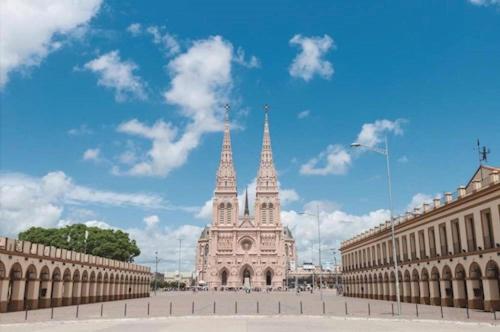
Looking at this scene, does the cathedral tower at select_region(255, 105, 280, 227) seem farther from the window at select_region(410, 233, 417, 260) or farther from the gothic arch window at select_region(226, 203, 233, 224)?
the window at select_region(410, 233, 417, 260)

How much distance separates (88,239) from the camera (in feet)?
273

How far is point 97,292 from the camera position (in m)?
54.8

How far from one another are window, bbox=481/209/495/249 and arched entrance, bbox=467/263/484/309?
2.24 m

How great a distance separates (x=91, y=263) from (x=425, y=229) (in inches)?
1390

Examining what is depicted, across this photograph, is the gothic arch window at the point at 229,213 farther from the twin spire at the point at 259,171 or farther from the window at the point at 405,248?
the window at the point at 405,248

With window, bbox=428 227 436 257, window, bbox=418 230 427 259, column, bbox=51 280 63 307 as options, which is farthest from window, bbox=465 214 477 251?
column, bbox=51 280 63 307

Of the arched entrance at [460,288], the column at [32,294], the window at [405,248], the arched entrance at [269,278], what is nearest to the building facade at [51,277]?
the column at [32,294]

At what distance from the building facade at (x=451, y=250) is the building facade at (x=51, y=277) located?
105 feet

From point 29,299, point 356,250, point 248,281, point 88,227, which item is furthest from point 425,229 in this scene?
point 248,281

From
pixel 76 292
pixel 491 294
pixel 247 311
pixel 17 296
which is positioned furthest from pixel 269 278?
pixel 491 294

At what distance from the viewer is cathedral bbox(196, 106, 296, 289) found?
5679 inches

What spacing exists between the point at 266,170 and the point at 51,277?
11385 centimetres

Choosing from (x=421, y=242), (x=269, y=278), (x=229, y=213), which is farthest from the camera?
(x=229, y=213)

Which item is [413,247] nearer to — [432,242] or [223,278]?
[432,242]
